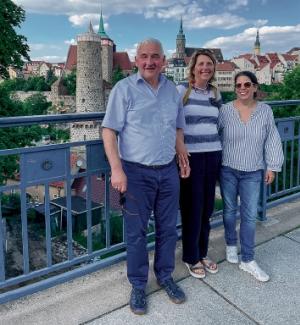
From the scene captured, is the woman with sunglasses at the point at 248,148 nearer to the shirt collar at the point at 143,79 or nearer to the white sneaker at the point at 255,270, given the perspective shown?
the white sneaker at the point at 255,270

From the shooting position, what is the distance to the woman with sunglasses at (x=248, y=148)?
107 inches

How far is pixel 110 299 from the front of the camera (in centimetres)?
245

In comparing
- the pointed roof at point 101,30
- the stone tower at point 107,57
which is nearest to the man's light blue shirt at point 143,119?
the stone tower at point 107,57

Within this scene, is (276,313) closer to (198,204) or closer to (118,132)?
(198,204)

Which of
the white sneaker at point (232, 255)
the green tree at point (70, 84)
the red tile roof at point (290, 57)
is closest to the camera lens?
the white sneaker at point (232, 255)

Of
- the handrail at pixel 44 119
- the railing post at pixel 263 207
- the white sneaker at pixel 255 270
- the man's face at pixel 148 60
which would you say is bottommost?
the white sneaker at pixel 255 270

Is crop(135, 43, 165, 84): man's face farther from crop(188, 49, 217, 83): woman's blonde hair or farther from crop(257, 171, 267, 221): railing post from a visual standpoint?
crop(257, 171, 267, 221): railing post

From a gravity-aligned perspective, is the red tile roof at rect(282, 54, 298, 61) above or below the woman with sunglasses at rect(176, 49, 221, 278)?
above

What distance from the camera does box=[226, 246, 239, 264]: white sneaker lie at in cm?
296

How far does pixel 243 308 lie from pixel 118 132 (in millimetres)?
1333

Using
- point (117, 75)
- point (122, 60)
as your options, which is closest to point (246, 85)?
point (117, 75)

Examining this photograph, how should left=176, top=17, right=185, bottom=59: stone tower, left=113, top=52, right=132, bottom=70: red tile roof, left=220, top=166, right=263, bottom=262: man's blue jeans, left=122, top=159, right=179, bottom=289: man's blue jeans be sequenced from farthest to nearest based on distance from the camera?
1. left=176, top=17, right=185, bottom=59: stone tower
2. left=113, top=52, right=132, bottom=70: red tile roof
3. left=220, top=166, right=263, bottom=262: man's blue jeans
4. left=122, top=159, right=179, bottom=289: man's blue jeans

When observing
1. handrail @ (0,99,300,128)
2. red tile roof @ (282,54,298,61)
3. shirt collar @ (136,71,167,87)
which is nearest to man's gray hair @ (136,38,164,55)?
shirt collar @ (136,71,167,87)

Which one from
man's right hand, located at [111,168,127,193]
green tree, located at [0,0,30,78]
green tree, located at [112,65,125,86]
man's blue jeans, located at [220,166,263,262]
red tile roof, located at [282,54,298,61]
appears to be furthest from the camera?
red tile roof, located at [282,54,298,61]
